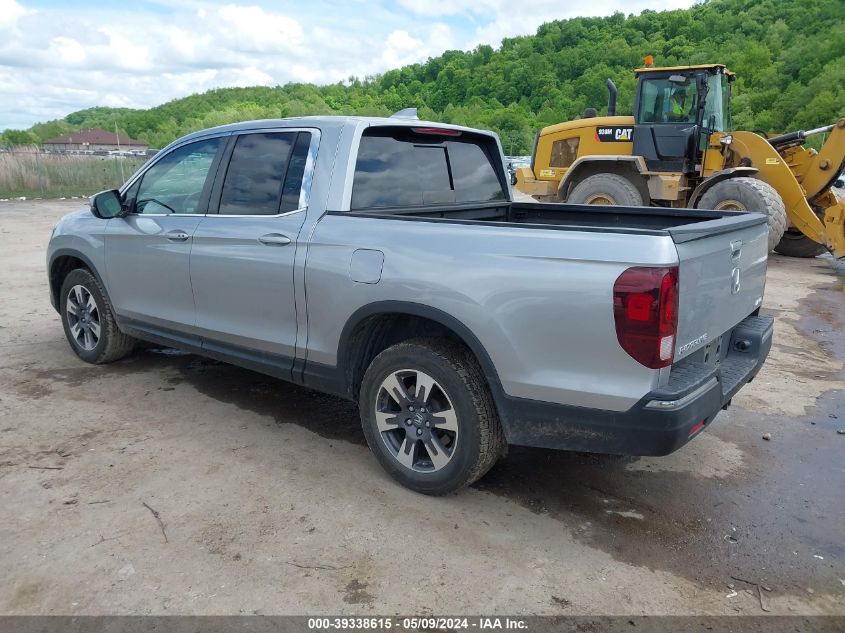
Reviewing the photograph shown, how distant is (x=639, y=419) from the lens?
9.03ft

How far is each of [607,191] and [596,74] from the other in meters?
46.8

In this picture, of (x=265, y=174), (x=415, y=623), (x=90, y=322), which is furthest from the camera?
(x=90, y=322)

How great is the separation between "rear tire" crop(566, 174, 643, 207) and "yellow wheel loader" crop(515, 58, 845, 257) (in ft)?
0.06

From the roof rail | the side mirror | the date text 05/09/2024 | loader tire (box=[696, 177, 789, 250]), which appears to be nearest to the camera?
the date text 05/09/2024

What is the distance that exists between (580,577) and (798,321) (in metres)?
5.87

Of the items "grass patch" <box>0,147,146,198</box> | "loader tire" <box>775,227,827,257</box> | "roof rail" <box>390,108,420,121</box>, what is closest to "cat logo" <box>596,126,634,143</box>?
"loader tire" <box>775,227,827,257</box>

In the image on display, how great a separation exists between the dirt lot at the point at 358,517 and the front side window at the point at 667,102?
720 centimetres

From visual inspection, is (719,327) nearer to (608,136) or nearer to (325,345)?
(325,345)

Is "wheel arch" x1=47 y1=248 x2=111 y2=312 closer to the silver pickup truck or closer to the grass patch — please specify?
the silver pickup truck

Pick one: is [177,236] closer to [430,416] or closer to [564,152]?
[430,416]

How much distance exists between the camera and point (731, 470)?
3834 millimetres

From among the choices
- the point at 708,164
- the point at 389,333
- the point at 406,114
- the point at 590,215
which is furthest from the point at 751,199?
the point at 389,333

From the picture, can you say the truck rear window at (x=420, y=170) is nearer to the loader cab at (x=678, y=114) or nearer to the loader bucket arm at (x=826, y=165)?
the loader cab at (x=678, y=114)

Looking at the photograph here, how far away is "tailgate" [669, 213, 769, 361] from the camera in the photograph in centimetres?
277
